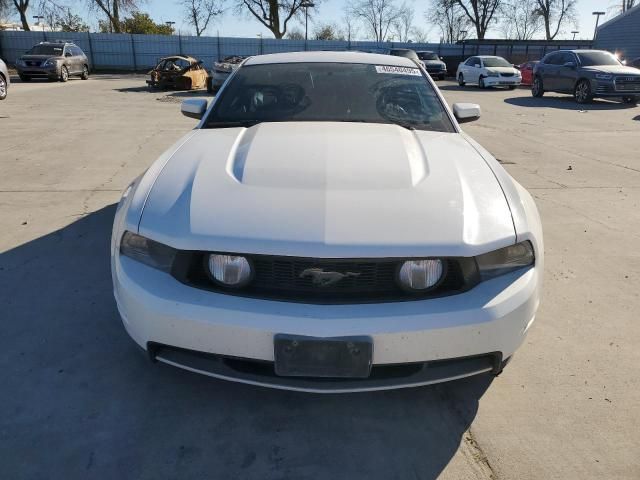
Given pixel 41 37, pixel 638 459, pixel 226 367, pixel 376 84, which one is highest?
pixel 41 37

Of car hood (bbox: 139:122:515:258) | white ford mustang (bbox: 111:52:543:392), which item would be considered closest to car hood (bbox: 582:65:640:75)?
car hood (bbox: 139:122:515:258)

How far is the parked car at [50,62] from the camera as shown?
22234mm

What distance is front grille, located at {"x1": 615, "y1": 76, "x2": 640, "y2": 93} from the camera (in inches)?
583

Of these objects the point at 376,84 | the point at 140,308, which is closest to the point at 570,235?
the point at 376,84

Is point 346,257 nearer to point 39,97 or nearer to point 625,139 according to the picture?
point 625,139

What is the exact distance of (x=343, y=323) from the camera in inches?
70.2

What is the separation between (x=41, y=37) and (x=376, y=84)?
39.4 meters

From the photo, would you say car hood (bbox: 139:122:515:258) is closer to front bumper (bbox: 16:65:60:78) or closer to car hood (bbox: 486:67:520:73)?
car hood (bbox: 486:67:520:73)

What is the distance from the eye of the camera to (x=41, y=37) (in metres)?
35.1

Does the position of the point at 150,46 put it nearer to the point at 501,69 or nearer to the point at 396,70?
the point at 501,69

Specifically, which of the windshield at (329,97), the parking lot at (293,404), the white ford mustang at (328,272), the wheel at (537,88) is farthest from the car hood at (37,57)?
the white ford mustang at (328,272)

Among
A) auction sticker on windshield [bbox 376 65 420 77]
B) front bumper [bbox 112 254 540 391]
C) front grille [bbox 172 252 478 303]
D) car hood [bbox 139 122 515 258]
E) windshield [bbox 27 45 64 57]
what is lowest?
front bumper [bbox 112 254 540 391]

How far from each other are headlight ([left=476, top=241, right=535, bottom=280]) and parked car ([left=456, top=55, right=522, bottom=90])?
2207 cm

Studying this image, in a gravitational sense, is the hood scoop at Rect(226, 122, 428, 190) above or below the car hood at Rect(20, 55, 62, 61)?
below
